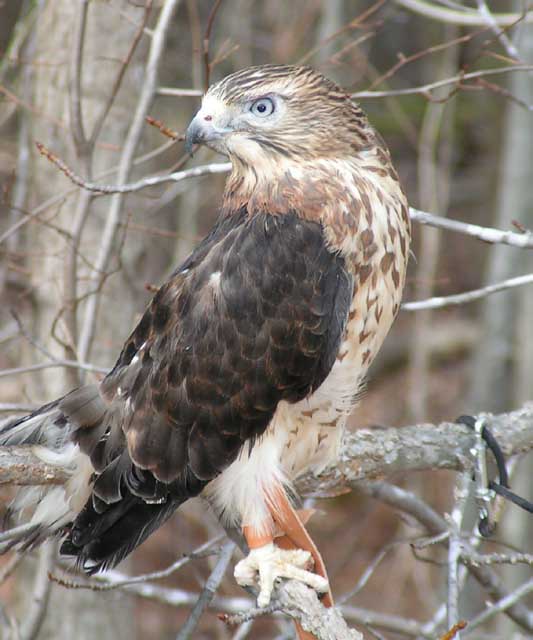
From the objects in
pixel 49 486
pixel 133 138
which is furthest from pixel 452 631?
pixel 133 138

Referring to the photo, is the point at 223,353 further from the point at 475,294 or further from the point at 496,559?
the point at 496,559

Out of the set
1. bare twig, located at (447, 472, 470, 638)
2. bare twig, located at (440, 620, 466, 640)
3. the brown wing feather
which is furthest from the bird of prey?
bare twig, located at (440, 620, 466, 640)

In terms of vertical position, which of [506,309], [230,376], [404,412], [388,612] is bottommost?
[388,612]

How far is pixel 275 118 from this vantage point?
307 centimetres

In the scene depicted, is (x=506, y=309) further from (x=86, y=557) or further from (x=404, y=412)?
(x=86, y=557)

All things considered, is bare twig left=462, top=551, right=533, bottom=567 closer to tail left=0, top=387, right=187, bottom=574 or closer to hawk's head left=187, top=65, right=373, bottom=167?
tail left=0, top=387, right=187, bottom=574

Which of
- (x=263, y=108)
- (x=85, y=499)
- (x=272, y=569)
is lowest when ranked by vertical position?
(x=272, y=569)

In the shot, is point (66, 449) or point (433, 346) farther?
point (433, 346)

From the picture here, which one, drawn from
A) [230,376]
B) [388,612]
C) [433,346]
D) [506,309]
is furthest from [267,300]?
[433,346]

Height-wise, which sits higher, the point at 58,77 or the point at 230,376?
the point at 58,77

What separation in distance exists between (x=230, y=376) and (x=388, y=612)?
5.45 metres

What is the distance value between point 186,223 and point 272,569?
128 inches

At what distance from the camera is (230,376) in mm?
2961

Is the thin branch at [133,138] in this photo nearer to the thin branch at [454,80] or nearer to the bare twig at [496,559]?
the thin branch at [454,80]
